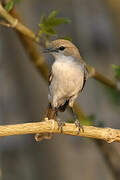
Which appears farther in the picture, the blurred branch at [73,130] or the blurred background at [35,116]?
the blurred background at [35,116]

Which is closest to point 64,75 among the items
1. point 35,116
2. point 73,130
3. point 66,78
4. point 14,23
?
point 66,78

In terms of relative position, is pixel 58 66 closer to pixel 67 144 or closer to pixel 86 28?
pixel 67 144

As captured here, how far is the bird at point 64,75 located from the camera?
396 centimetres

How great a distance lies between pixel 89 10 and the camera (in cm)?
872

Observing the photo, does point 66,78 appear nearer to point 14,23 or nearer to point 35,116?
point 14,23

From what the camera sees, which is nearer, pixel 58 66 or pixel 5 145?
pixel 58 66

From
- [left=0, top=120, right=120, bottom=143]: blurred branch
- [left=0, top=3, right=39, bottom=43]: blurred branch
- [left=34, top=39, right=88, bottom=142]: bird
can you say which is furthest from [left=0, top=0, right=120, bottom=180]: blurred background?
[left=0, top=120, right=120, bottom=143]: blurred branch

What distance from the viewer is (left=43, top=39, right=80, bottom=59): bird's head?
155 inches

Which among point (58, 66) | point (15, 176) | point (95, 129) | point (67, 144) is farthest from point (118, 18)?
point (15, 176)

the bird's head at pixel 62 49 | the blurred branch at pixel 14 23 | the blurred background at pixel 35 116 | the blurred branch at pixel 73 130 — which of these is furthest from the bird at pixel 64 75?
the blurred background at pixel 35 116

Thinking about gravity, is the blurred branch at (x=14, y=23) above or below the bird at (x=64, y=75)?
above

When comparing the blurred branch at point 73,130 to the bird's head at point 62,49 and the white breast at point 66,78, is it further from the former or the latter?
the bird's head at point 62,49

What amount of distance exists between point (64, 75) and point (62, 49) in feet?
0.81

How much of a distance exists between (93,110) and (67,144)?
142cm
